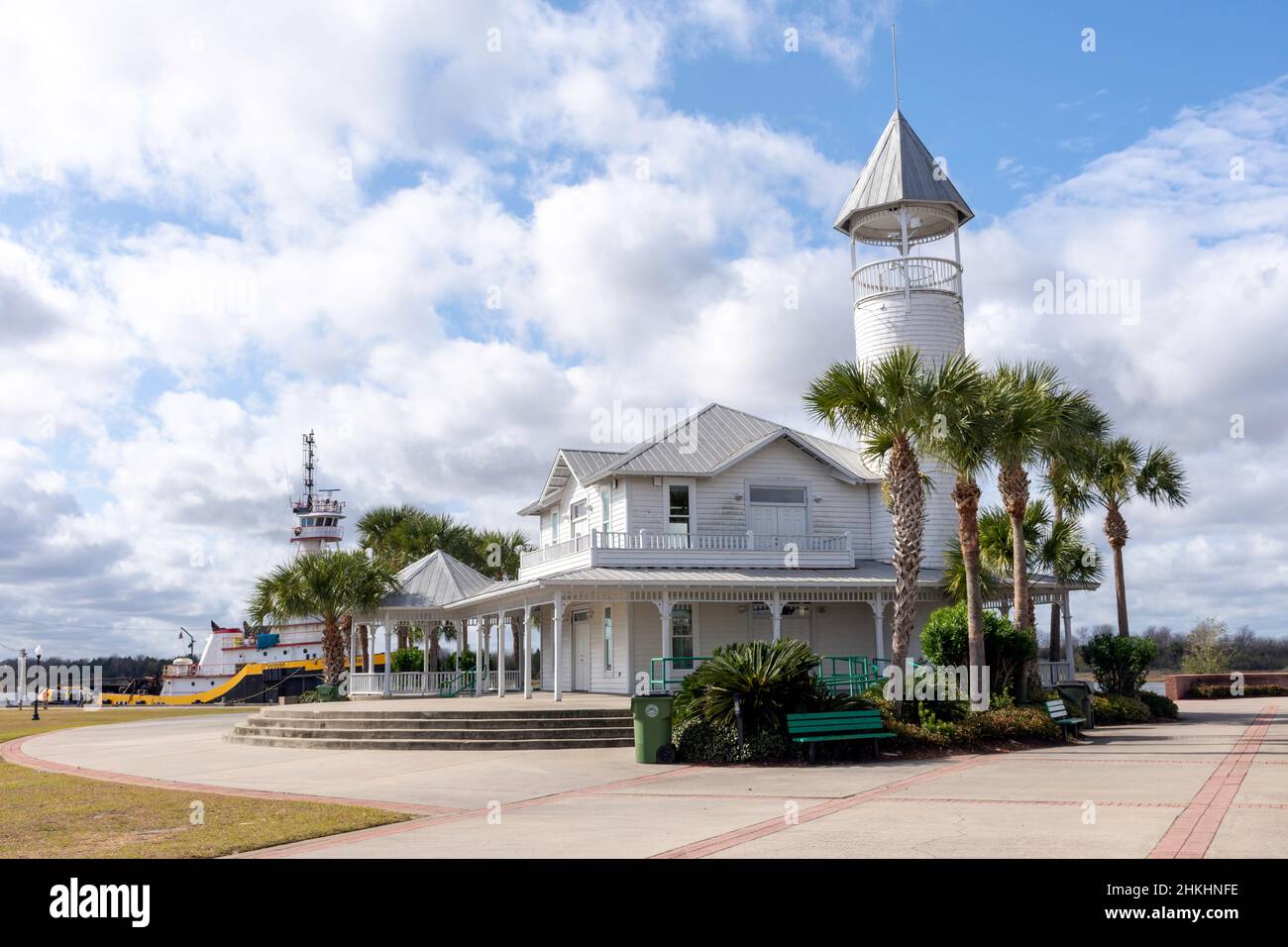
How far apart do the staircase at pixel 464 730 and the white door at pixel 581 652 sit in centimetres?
875

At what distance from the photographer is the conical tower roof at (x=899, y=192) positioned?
33.8 metres

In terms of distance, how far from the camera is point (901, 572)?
2159 cm

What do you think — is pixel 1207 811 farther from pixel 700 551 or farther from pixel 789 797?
pixel 700 551

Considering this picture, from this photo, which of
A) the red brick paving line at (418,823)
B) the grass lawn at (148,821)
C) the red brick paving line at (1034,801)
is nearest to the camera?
the red brick paving line at (418,823)

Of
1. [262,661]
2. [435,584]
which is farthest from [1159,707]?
[262,661]

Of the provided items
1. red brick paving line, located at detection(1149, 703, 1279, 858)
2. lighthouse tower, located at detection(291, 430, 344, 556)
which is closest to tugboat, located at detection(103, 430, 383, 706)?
lighthouse tower, located at detection(291, 430, 344, 556)

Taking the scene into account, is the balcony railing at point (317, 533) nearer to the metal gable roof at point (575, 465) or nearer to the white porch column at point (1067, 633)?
the metal gable roof at point (575, 465)

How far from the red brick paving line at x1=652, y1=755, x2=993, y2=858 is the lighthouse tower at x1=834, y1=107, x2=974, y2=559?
1784 centimetres

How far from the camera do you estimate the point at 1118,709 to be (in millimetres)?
25547

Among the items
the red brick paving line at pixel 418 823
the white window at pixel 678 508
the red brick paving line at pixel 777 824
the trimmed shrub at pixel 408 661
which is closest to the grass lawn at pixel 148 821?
the red brick paving line at pixel 418 823

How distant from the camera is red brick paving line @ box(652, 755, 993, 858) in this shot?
954cm

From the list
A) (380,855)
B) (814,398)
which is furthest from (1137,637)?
(380,855)
